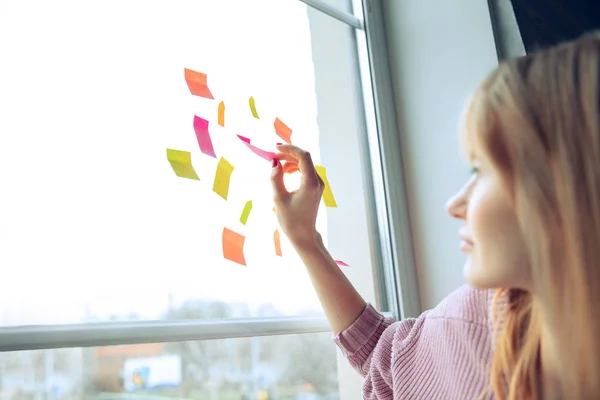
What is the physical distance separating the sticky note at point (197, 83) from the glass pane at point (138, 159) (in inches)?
0.5

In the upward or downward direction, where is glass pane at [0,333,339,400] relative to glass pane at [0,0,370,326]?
downward

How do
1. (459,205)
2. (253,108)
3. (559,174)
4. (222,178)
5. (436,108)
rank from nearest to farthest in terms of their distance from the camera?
(559,174)
(459,205)
(222,178)
(253,108)
(436,108)

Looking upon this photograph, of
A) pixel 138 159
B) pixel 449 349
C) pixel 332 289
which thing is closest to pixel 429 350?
pixel 449 349

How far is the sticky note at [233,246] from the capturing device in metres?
0.93

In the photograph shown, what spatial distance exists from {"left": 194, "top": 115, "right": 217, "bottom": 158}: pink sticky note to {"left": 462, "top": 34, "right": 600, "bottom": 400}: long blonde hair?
0.45 m

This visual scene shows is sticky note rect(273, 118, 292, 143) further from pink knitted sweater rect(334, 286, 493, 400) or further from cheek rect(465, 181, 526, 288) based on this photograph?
cheek rect(465, 181, 526, 288)

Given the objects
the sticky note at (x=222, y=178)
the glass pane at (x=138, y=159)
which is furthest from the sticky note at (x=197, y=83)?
the sticky note at (x=222, y=178)

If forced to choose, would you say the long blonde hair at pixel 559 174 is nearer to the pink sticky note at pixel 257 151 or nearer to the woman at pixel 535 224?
the woman at pixel 535 224

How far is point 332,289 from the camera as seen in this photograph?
909 millimetres

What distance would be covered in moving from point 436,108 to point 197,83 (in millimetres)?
562

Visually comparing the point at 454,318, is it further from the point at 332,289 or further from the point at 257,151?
the point at 257,151

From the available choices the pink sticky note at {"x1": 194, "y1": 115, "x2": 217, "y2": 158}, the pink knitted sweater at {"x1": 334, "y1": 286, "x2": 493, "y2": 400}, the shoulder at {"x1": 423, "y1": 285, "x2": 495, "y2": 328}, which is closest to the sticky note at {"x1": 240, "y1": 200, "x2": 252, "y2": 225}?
the pink sticky note at {"x1": 194, "y1": 115, "x2": 217, "y2": 158}

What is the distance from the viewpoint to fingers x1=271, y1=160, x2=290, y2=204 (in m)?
0.91

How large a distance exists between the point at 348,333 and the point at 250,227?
0.26 meters
